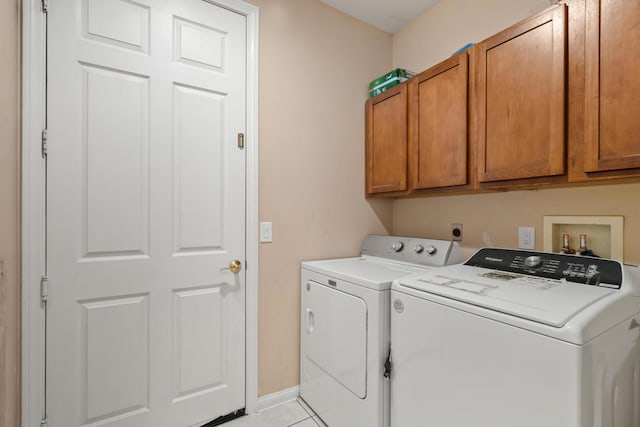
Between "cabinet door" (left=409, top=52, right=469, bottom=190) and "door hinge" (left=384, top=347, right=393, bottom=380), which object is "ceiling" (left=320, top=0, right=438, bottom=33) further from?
"door hinge" (left=384, top=347, right=393, bottom=380)

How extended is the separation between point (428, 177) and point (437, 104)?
411 mm

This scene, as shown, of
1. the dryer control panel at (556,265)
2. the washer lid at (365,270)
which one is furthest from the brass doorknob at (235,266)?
the dryer control panel at (556,265)

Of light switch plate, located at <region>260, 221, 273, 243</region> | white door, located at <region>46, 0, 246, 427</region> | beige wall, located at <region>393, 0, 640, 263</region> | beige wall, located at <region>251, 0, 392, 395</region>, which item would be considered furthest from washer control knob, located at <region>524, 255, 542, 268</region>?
white door, located at <region>46, 0, 246, 427</region>

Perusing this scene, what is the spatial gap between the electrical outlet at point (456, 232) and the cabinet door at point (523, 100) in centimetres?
53

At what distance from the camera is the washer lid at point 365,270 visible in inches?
56.8

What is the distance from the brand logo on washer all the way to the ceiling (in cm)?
197

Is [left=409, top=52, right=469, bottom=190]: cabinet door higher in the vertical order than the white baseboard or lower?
higher

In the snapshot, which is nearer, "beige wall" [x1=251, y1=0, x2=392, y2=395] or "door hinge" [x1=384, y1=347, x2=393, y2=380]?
"door hinge" [x1=384, y1=347, x2=393, y2=380]

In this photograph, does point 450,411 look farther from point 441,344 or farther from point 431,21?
point 431,21

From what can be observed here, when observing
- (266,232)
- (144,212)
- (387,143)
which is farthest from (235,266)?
(387,143)

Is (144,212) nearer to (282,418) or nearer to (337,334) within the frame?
(337,334)

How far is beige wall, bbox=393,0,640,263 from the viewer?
1.34 m

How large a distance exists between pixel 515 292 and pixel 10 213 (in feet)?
6.44

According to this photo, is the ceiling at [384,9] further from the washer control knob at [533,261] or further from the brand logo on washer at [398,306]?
the brand logo on washer at [398,306]
